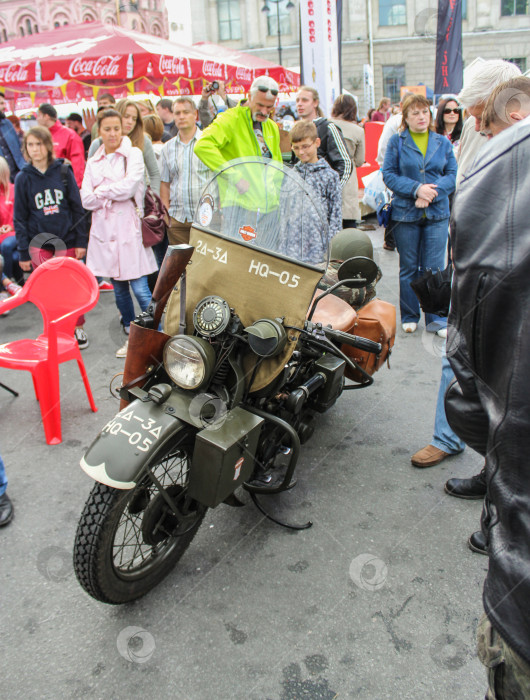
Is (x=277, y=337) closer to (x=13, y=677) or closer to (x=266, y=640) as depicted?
(x=266, y=640)

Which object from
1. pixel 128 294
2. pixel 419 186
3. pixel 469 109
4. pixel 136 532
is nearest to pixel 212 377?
pixel 136 532

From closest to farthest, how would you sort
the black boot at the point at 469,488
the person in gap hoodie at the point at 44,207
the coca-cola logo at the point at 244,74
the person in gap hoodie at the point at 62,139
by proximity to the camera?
the black boot at the point at 469,488 → the person in gap hoodie at the point at 44,207 → the person in gap hoodie at the point at 62,139 → the coca-cola logo at the point at 244,74

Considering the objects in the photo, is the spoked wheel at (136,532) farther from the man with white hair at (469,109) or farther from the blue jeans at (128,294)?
the blue jeans at (128,294)

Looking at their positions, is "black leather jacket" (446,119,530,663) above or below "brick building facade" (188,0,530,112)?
below

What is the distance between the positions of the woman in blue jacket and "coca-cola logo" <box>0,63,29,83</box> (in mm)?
6571

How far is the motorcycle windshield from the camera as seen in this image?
2418 mm

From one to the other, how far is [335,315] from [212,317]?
98 cm

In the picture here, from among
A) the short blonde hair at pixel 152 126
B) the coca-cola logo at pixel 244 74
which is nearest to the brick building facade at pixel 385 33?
the coca-cola logo at pixel 244 74

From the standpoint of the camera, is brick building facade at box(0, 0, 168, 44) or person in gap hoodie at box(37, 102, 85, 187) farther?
brick building facade at box(0, 0, 168, 44)

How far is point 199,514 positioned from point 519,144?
1.91m

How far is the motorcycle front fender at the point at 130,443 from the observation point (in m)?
1.93

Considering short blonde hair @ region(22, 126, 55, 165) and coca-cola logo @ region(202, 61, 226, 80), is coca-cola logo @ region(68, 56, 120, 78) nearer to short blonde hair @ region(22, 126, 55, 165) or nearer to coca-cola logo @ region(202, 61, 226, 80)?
coca-cola logo @ region(202, 61, 226, 80)

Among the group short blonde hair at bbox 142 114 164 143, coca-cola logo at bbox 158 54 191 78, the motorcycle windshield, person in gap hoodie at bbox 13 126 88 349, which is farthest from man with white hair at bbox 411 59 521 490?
coca-cola logo at bbox 158 54 191 78

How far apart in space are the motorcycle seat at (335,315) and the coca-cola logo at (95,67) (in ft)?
22.8
